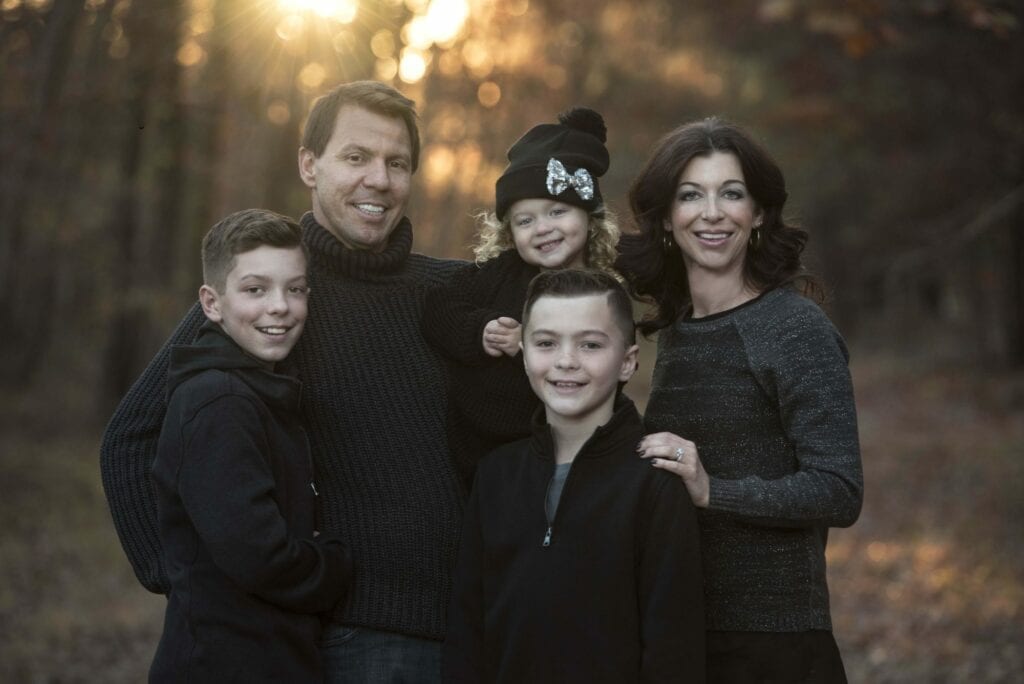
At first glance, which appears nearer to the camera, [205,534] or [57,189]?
[205,534]

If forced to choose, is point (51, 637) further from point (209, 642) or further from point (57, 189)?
point (57, 189)

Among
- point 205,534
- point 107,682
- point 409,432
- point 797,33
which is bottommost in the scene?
point 107,682

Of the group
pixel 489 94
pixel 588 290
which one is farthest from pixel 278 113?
pixel 588 290

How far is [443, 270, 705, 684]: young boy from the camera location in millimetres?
2854

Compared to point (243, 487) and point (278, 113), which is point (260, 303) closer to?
point (243, 487)

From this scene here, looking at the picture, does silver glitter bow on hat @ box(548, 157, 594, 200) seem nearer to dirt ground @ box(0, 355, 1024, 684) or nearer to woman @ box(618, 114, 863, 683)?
woman @ box(618, 114, 863, 683)

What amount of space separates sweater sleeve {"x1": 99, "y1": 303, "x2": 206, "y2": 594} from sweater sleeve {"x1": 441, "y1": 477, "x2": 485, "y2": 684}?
2.88ft

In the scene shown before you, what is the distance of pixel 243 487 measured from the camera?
282 centimetres

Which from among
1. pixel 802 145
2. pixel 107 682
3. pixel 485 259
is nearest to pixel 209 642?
pixel 485 259

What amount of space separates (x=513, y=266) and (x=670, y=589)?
1252 mm

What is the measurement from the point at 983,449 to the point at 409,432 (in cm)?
1336

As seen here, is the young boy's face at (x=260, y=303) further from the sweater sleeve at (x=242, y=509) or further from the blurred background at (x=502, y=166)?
the blurred background at (x=502, y=166)

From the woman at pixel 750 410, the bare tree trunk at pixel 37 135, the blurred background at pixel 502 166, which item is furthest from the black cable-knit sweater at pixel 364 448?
the bare tree trunk at pixel 37 135

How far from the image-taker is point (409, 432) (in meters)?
3.42
